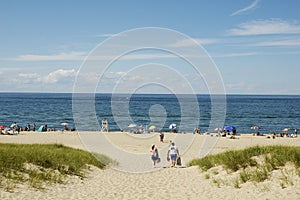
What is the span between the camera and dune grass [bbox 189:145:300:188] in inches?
531

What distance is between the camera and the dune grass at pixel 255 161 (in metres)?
13.5

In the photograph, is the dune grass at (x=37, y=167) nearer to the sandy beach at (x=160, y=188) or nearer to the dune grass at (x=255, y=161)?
the sandy beach at (x=160, y=188)

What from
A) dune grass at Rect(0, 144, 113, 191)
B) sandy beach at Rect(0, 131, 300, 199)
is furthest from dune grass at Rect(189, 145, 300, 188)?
dune grass at Rect(0, 144, 113, 191)

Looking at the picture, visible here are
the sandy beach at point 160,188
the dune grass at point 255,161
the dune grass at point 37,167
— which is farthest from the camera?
the dune grass at point 255,161

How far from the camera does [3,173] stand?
43.6ft

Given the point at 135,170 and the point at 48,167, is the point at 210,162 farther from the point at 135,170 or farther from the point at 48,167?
the point at 48,167

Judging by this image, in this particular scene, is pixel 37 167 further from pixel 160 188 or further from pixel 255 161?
pixel 255 161

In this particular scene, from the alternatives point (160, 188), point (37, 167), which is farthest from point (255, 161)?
point (37, 167)

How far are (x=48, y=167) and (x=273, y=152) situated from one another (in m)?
9.41

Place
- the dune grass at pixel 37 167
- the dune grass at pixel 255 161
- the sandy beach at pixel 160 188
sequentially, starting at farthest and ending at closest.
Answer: the dune grass at pixel 255 161 < the dune grass at pixel 37 167 < the sandy beach at pixel 160 188

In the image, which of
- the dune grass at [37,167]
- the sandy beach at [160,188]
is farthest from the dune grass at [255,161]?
the dune grass at [37,167]

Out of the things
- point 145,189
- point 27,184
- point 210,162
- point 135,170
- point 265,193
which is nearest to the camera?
point 265,193

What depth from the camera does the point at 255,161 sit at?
1484 centimetres

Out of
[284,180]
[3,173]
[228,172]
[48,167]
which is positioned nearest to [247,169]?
[228,172]
